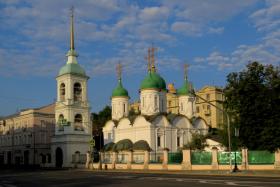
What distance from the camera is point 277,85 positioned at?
137 ft

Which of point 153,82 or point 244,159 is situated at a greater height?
point 153,82

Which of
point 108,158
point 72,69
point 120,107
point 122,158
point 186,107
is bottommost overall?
point 108,158

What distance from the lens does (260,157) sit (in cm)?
4078

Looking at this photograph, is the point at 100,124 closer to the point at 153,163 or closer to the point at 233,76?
the point at 153,163

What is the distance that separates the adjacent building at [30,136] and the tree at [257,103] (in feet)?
146

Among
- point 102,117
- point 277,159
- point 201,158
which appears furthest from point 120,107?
point 277,159

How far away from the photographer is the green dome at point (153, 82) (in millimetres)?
69188

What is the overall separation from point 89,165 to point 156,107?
15040 millimetres

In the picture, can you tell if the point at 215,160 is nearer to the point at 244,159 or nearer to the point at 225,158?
the point at 225,158

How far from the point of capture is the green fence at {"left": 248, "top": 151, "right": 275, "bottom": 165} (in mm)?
40125

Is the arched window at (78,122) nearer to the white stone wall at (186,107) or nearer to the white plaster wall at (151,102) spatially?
the white plaster wall at (151,102)

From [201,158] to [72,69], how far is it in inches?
1203

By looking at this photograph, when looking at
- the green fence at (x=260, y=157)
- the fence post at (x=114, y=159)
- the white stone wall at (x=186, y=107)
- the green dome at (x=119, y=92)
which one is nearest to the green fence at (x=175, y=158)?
the fence post at (x=114, y=159)

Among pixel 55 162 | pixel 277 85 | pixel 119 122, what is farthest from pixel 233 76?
pixel 55 162
